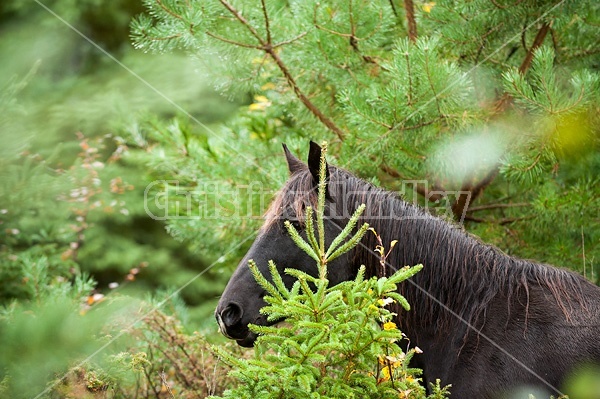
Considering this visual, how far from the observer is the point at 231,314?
2996mm

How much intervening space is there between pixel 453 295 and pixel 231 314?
112 cm

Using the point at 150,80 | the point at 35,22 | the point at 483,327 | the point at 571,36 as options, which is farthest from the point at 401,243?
the point at 35,22

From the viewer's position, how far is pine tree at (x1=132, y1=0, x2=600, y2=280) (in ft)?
13.8

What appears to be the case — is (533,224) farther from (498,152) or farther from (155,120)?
(155,120)

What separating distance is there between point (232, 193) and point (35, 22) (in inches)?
180

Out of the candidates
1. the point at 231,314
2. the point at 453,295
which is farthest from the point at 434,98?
the point at 231,314

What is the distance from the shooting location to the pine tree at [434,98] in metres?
4.20

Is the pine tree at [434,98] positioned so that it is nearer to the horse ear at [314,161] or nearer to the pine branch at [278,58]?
the pine branch at [278,58]

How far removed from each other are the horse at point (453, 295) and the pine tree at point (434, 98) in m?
1.30

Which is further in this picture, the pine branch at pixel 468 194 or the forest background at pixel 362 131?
the pine branch at pixel 468 194

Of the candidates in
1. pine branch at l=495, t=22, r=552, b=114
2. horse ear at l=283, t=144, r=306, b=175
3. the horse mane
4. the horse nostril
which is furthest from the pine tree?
the horse nostril

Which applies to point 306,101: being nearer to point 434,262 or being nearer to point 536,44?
point 536,44

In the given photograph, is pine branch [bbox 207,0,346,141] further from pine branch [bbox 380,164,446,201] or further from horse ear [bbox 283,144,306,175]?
horse ear [bbox 283,144,306,175]

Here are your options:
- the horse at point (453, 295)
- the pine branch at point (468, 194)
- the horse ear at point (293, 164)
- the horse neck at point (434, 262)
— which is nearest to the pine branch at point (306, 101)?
the pine branch at point (468, 194)
